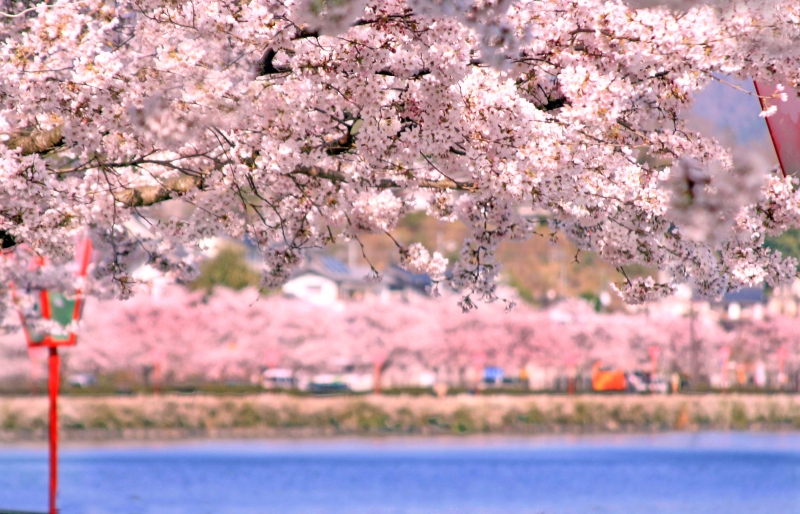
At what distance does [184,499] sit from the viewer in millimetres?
24203

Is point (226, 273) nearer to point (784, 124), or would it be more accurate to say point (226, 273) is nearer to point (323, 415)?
point (323, 415)

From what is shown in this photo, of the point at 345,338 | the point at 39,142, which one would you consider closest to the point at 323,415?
the point at 345,338

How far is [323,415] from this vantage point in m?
44.3

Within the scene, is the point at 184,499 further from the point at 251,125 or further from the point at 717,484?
the point at 251,125

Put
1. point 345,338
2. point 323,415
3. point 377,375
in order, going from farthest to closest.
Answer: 1. point 377,375
2. point 345,338
3. point 323,415

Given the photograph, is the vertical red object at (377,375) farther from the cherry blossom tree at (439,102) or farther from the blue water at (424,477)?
the cherry blossom tree at (439,102)

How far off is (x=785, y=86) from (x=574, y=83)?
1.30 metres

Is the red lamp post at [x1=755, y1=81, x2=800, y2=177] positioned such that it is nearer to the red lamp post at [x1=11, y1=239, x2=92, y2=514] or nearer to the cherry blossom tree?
the cherry blossom tree

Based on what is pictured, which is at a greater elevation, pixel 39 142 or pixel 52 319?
pixel 39 142

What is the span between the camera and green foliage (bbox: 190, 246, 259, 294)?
75.4 m

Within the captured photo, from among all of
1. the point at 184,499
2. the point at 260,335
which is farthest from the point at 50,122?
the point at 260,335

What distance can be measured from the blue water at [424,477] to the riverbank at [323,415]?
2034 millimetres

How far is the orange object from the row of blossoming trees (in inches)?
24.3

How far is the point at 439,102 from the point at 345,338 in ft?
178
